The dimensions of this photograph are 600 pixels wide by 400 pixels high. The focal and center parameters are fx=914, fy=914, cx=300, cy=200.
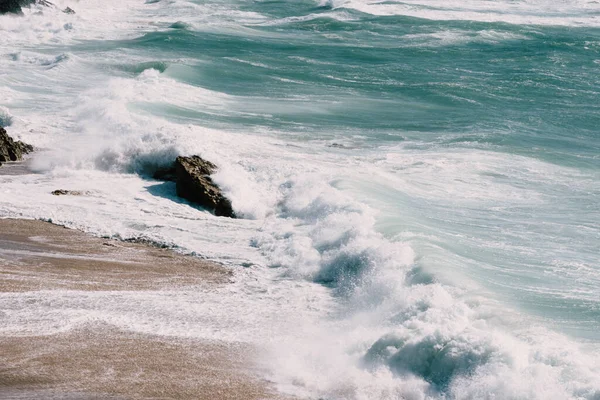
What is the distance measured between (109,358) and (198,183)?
8.06 meters

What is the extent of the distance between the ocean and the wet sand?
32 cm

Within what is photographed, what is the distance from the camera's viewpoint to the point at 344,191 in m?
17.8

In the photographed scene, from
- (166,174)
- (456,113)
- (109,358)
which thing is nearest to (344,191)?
(166,174)

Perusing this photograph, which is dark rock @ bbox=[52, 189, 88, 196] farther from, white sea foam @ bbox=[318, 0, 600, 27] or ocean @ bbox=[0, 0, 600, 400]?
white sea foam @ bbox=[318, 0, 600, 27]

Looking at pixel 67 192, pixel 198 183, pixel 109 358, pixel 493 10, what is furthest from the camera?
pixel 493 10

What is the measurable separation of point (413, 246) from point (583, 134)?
13.0 meters

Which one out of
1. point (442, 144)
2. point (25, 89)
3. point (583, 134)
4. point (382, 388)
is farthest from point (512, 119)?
point (382, 388)

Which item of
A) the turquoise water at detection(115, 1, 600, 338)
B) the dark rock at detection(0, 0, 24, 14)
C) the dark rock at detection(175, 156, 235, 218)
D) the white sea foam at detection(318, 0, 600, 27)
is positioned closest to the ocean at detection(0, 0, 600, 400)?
the turquoise water at detection(115, 1, 600, 338)

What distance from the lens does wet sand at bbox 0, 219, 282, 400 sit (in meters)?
8.46

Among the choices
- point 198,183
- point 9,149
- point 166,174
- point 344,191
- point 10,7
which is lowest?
point 344,191

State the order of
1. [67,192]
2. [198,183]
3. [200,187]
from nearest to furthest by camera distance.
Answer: [67,192]
[200,187]
[198,183]

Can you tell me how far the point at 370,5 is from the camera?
5172cm

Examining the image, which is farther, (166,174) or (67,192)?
(166,174)

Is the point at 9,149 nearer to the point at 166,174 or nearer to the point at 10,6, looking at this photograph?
the point at 166,174
